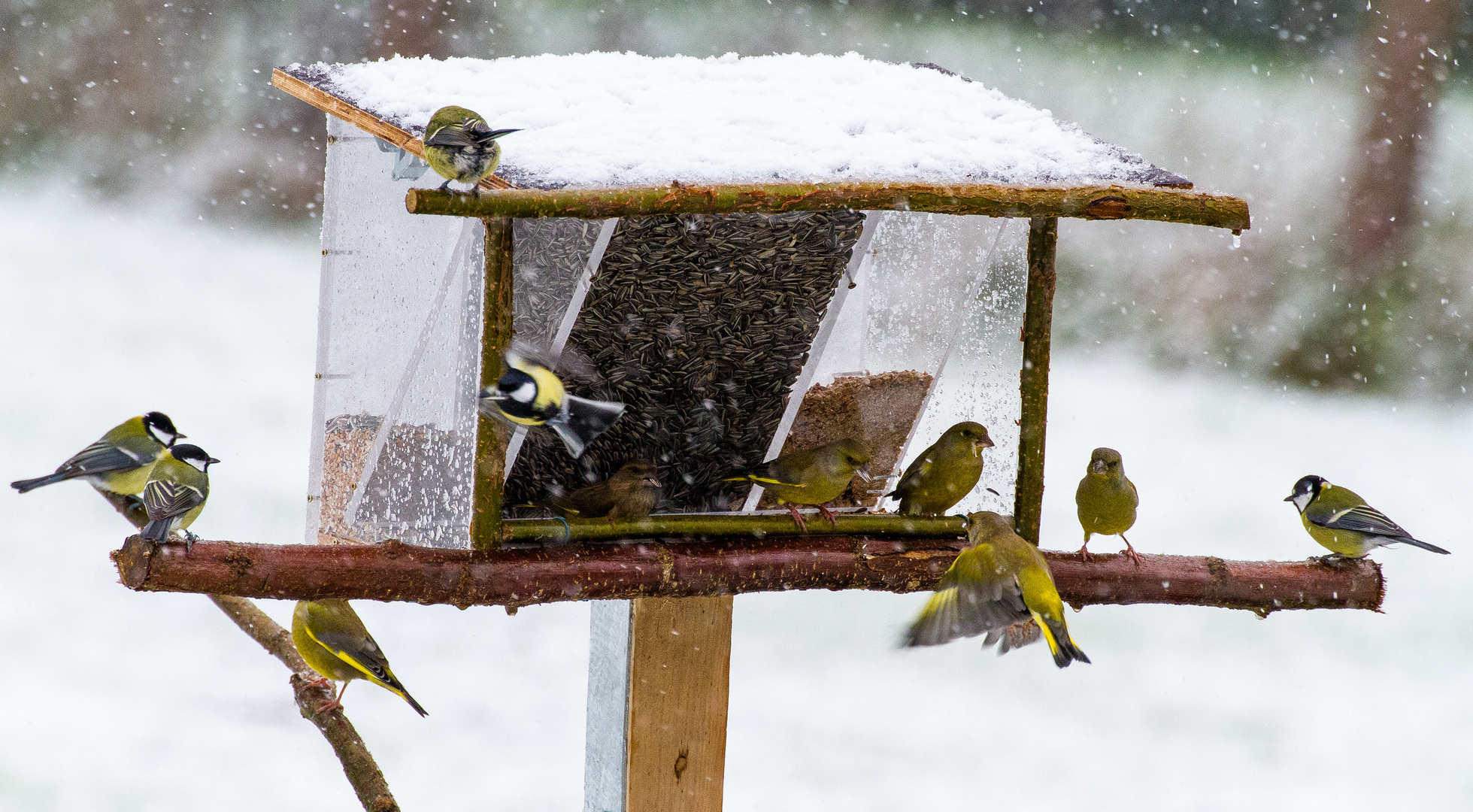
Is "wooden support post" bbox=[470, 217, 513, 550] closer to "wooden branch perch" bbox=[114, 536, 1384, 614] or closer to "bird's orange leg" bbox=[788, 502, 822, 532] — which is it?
"wooden branch perch" bbox=[114, 536, 1384, 614]

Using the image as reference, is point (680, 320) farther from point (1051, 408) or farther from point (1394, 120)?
point (1394, 120)

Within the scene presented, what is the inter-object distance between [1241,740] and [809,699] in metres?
2.31

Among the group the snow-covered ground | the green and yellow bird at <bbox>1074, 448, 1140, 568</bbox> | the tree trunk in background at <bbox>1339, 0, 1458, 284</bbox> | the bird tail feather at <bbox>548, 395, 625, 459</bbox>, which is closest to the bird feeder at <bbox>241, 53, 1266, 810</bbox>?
the bird tail feather at <bbox>548, 395, 625, 459</bbox>

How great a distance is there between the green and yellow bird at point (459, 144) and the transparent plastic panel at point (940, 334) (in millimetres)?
1055

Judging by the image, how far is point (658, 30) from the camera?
7.55 m

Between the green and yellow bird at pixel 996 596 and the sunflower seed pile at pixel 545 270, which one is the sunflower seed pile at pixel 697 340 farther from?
the green and yellow bird at pixel 996 596

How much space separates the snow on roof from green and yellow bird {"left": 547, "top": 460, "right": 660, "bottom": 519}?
663mm

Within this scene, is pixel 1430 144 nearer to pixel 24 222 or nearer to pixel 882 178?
pixel 882 178

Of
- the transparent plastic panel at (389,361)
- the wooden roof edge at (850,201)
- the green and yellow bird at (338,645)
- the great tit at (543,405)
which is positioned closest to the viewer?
the wooden roof edge at (850,201)

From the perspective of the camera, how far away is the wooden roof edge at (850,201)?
2070mm

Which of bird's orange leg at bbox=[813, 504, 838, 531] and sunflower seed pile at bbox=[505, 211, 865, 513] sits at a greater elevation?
sunflower seed pile at bbox=[505, 211, 865, 513]

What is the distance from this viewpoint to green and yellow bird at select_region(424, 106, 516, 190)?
2.09m

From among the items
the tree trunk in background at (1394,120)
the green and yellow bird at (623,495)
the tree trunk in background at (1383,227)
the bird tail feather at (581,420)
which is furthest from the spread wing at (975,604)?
the tree trunk in background at (1394,120)

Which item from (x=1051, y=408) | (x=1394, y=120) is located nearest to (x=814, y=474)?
(x=1051, y=408)
